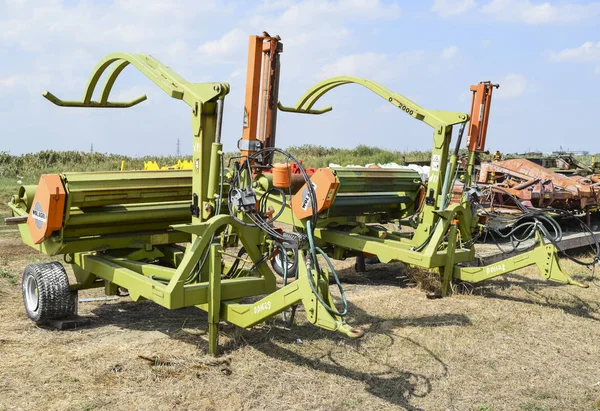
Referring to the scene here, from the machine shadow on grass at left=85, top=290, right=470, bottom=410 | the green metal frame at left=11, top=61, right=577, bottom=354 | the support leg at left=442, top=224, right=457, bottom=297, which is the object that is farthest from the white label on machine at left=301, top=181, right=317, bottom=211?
the support leg at left=442, top=224, right=457, bottom=297

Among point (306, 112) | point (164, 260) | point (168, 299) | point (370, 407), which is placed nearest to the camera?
point (370, 407)

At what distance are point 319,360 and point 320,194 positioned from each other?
8.79ft

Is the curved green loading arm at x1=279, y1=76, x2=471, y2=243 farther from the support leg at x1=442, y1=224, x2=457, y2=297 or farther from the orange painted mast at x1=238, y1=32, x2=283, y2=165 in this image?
the orange painted mast at x1=238, y1=32, x2=283, y2=165

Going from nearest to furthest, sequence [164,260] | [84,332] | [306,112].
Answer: [84,332], [164,260], [306,112]

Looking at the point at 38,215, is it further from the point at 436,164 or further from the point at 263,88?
the point at 436,164

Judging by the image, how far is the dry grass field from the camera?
4668 mm

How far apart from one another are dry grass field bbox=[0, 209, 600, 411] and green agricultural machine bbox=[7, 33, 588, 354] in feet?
1.23

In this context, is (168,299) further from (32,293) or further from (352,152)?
(352,152)

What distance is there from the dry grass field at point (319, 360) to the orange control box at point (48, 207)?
1.04 meters

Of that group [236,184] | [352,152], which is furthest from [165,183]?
[352,152]

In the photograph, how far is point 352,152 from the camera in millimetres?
29672

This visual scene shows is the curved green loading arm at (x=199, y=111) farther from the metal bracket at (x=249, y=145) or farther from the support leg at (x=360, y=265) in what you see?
the support leg at (x=360, y=265)

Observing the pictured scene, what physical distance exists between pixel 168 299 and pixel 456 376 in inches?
100

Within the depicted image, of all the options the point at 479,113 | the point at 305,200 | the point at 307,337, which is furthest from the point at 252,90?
the point at 479,113
